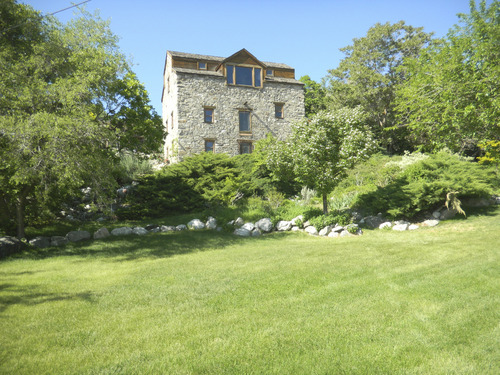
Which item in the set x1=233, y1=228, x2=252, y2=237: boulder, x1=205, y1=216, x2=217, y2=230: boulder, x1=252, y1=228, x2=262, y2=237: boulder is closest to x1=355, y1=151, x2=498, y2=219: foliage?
x1=252, y1=228, x2=262, y2=237: boulder

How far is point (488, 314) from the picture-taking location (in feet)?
12.6

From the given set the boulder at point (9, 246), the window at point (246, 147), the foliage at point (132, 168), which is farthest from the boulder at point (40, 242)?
the window at point (246, 147)

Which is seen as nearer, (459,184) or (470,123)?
(470,123)

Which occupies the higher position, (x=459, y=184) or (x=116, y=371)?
(x=459, y=184)

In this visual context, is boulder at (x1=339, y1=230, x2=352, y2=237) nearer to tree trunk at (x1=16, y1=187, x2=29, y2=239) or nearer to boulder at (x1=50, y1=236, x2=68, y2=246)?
boulder at (x1=50, y1=236, x2=68, y2=246)

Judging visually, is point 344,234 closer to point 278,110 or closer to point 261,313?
point 261,313

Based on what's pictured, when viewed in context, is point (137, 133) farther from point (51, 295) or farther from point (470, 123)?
point (470, 123)

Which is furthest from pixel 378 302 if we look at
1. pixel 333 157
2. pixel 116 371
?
pixel 333 157

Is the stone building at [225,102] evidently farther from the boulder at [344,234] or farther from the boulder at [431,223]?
the boulder at [431,223]

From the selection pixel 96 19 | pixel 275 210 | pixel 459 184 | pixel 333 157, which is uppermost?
pixel 96 19

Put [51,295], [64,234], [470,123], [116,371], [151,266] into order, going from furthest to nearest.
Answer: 1. [64,234]
2. [470,123]
3. [151,266]
4. [51,295]
5. [116,371]

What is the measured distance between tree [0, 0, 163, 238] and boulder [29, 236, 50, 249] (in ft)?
2.02

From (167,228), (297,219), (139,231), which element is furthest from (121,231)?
(297,219)

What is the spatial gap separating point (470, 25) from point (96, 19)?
13275mm
